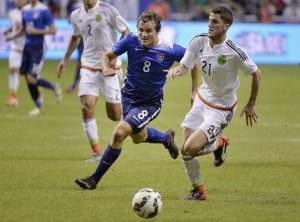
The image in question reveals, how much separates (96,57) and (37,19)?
18.0ft

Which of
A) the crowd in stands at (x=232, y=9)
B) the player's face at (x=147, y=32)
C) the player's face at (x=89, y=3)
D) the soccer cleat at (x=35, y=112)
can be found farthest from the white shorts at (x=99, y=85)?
the crowd in stands at (x=232, y=9)

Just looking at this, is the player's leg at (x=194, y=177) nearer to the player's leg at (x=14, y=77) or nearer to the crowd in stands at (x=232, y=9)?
the player's leg at (x=14, y=77)

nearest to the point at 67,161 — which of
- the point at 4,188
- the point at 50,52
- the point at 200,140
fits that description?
the point at 4,188

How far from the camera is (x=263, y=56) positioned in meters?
29.5

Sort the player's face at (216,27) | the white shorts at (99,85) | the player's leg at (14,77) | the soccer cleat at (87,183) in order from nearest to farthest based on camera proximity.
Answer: the player's face at (216,27), the soccer cleat at (87,183), the white shorts at (99,85), the player's leg at (14,77)

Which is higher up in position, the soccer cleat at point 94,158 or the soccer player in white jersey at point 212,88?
the soccer player in white jersey at point 212,88

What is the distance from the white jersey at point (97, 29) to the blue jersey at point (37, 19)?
17.0ft

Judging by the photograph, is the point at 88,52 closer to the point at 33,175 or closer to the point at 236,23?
the point at 33,175

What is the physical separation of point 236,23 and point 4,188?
69.1 ft

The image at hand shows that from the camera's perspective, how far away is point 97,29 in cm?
1223

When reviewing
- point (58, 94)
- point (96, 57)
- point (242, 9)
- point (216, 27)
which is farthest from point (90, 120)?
point (242, 9)

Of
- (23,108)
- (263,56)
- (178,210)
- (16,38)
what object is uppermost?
(178,210)

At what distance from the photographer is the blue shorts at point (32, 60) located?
17.2 m

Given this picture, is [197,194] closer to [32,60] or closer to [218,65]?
[218,65]
